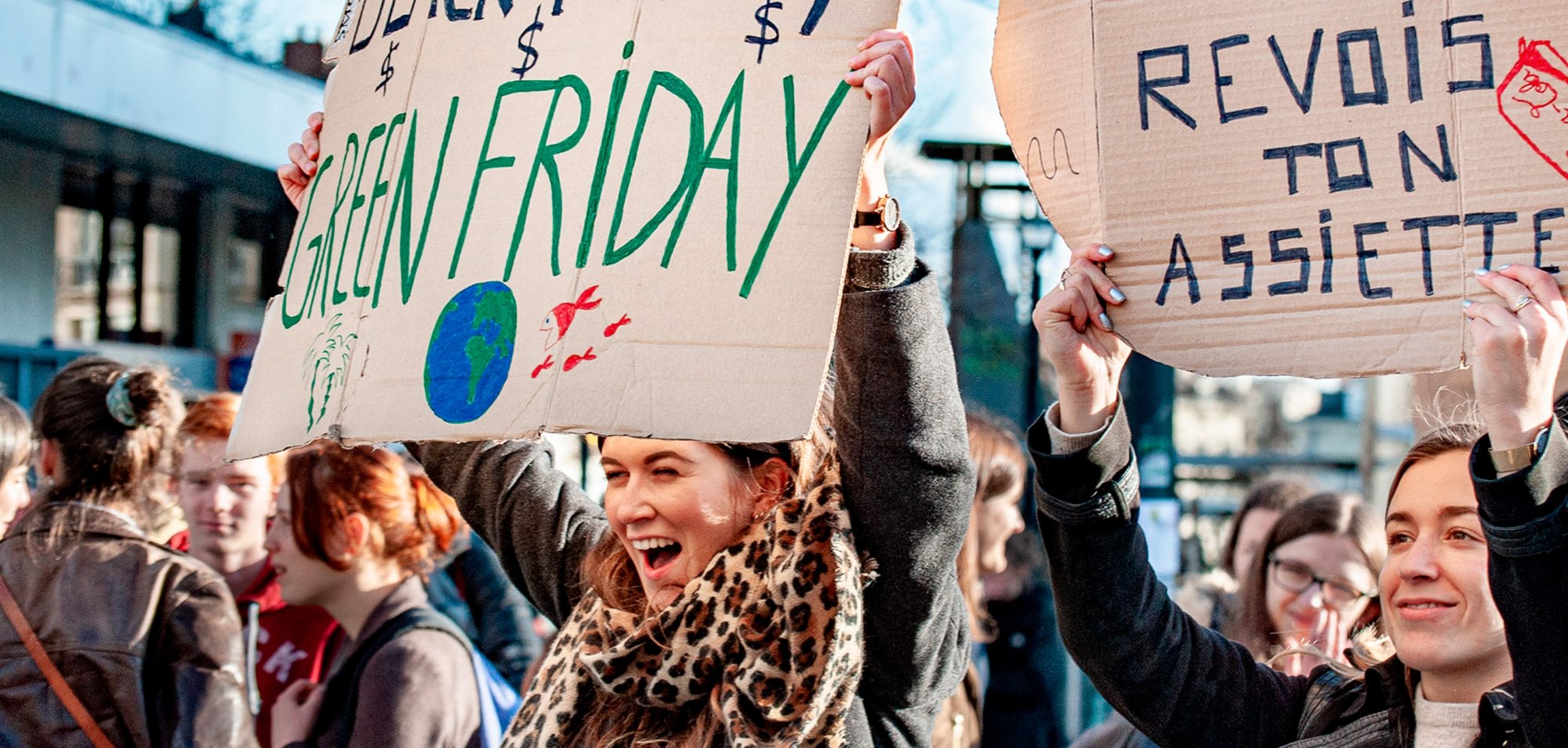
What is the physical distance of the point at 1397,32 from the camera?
181cm

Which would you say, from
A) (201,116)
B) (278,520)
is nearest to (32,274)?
(201,116)

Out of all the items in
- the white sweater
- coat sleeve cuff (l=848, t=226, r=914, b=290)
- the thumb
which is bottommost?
the thumb

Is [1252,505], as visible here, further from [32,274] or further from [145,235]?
[145,235]

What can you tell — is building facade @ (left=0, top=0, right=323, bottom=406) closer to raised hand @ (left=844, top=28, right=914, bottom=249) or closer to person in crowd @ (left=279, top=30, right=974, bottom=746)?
person in crowd @ (left=279, top=30, right=974, bottom=746)

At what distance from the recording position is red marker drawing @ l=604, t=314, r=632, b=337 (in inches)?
71.1

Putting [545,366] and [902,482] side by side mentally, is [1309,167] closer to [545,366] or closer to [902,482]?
[902,482]

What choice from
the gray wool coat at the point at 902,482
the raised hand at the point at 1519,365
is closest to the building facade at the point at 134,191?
the gray wool coat at the point at 902,482

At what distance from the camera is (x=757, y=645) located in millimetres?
1967

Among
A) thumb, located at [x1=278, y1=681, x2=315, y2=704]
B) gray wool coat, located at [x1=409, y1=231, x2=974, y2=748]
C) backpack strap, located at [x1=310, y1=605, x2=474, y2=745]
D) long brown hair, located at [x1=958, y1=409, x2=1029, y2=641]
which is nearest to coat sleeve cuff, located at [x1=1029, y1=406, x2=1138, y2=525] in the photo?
gray wool coat, located at [x1=409, y1=231, x2=974, y2=748]

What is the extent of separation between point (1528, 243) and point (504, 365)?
3.84 ft

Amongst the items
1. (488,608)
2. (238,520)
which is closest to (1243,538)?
(488,608)

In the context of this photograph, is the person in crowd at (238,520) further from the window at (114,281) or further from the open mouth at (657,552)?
the window at (114,281)

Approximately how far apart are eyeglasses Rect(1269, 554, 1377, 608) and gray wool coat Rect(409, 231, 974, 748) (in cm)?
181

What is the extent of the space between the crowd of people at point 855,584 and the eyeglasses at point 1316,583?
0.98ft
